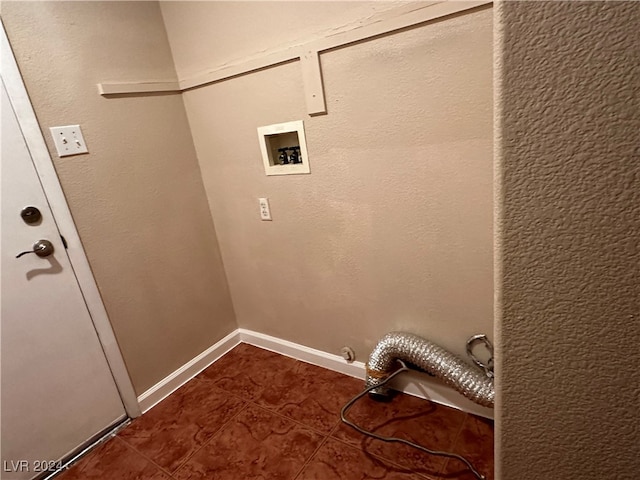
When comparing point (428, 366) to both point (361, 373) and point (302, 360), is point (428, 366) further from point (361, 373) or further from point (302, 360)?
point (302, 360)

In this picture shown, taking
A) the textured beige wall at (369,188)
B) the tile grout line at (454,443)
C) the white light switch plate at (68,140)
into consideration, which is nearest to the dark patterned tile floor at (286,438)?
the tile grout line at (454,443)

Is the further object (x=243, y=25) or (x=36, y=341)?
(x=243, y=25)

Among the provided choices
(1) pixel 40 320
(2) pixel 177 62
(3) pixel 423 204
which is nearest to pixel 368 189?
(3) pixel 423 204

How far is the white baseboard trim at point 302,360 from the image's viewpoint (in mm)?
1486

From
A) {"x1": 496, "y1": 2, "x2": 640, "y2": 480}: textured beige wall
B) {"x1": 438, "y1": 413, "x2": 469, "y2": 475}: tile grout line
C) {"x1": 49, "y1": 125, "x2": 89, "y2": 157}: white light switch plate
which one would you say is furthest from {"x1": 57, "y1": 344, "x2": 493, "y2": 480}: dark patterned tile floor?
{"x1": 49, "y1": 125, "x2": 89, "y2": 157}: white light switch plate

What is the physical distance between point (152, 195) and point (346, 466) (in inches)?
62.2

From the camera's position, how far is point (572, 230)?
0.43 m

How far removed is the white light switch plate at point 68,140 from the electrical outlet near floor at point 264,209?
2.70 ft

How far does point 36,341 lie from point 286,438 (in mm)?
1147

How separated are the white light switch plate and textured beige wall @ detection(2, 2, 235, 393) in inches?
1.1

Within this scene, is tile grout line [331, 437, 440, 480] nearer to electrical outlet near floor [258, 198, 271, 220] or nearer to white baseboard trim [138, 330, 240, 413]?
white baseboard trim [138, 330, 240, 413]

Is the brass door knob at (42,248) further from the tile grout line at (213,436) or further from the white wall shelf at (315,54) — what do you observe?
the tile grout line at (213,436)

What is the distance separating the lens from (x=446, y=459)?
1.26 m
